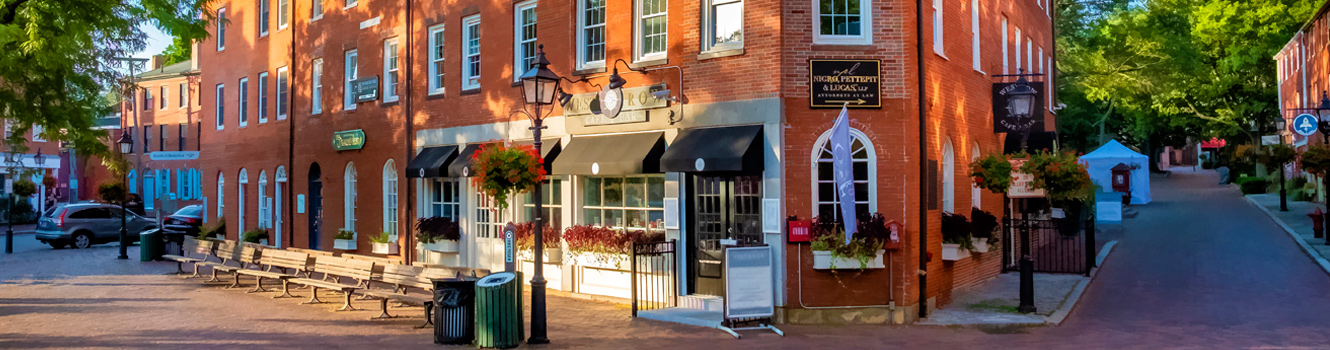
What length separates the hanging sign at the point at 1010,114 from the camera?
583 inches

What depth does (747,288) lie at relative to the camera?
1162 centimetres

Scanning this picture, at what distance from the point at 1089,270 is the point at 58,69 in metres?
17.8

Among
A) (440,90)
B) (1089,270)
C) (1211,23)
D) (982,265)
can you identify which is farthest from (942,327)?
(1211,23)

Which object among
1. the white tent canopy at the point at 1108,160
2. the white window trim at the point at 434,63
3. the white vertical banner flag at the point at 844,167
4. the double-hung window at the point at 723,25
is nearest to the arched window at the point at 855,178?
the white vertical banner flag at the point at 844,167

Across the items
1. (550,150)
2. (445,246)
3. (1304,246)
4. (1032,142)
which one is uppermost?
(1032,142)

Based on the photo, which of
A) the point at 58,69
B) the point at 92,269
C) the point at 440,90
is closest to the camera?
the point at 58,69

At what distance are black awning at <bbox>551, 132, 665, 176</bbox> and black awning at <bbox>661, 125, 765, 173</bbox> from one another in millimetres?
374

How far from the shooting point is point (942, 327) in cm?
1221

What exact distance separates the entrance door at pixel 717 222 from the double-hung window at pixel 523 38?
4502 millimetres

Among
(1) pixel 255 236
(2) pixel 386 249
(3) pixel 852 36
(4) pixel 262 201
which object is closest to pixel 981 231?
(3) pixel 852 36

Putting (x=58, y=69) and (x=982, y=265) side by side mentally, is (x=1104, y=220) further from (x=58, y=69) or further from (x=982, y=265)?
(x=58, y=69)

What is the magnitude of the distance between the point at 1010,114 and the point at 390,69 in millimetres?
12231

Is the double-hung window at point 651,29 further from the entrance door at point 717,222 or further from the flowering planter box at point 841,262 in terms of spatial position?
the flowering planter box at point 841,262

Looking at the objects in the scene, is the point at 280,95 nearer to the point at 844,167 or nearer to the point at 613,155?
the point at 613,155
